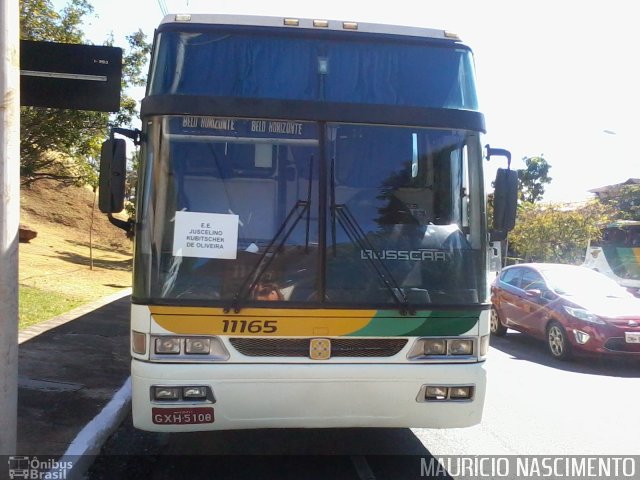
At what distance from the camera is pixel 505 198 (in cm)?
498

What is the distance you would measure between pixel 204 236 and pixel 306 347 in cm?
103

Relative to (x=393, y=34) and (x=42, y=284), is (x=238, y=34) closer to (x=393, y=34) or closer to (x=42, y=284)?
(x=393, y=34)

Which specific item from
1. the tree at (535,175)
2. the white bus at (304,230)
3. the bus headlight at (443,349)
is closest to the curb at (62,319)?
the white bus at (304,230)

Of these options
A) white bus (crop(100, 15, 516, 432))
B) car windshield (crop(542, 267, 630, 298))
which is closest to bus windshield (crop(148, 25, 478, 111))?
white bus (crop(100, 15, 516, 432))

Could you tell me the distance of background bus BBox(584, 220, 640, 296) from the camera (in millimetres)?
23922

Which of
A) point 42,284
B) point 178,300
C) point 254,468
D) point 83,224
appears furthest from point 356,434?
point 83,224

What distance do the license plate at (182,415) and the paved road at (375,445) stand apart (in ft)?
2.38

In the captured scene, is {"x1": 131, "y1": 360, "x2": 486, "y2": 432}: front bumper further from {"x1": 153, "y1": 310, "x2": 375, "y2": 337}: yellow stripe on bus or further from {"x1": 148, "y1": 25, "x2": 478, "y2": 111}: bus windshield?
{"x1": 148, "y1": 25, "x2": 478, "y2": 111}: bus windshield

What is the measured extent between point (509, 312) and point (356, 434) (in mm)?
7035

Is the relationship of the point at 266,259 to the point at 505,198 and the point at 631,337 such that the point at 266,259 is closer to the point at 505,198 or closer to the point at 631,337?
the point at 505,198

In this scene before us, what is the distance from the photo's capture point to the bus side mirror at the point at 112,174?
4512 millimetres

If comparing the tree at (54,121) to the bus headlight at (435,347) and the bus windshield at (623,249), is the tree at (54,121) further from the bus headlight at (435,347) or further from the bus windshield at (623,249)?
the bus windshield at (623,249)

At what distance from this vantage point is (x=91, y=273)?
19.7 m

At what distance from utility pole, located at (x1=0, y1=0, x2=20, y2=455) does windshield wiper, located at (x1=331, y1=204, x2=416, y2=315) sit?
2.15 m
